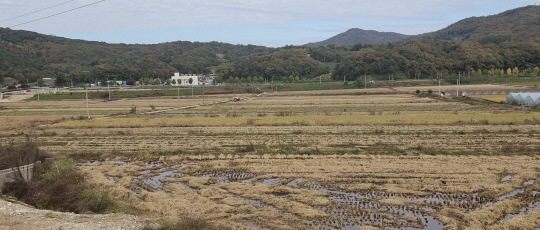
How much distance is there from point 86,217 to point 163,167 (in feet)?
24.0

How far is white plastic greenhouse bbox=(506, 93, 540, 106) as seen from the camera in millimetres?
40744

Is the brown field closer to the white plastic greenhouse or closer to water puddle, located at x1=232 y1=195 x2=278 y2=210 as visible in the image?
water puddle, located at x1=232 y1=195 x2=278 y2=210

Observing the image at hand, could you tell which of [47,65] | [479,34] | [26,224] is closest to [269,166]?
[26,224]

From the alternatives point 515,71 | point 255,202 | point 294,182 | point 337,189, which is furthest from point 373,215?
point 515,71

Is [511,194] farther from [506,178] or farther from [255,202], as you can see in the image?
[255,202]

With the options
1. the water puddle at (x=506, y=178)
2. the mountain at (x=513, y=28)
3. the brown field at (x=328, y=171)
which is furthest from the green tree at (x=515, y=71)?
the water puddle at (x=506, y=178)

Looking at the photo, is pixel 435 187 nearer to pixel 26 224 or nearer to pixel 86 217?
pixel 86 217

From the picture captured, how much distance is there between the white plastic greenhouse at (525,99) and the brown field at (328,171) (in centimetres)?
1218

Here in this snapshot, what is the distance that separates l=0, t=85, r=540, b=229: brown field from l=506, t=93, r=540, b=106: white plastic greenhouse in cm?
1218

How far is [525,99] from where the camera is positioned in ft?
137

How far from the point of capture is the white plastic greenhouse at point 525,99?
40744 mm

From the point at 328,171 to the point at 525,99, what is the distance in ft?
110

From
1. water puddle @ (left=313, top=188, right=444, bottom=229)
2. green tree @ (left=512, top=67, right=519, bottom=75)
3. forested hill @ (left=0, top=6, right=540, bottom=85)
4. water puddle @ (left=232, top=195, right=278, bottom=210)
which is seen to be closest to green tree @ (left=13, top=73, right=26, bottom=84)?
forested hill @ (left=0, top=6, right=540, bottom=85)

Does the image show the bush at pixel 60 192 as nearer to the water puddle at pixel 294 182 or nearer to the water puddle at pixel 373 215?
the water puddle at pixel 294 182
